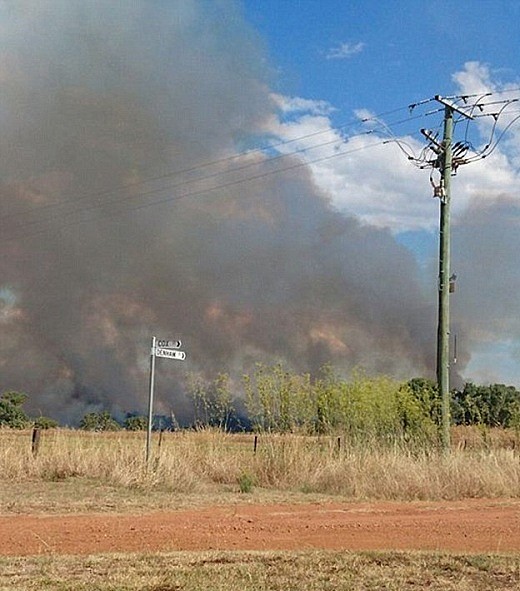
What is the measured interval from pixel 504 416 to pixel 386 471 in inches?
304

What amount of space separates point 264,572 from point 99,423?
56.0ft

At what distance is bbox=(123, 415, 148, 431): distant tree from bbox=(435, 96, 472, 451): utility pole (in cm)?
928

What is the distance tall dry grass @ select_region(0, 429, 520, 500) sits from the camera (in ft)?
59.3

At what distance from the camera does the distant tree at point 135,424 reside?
2652 centimetres

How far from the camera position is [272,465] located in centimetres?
1956

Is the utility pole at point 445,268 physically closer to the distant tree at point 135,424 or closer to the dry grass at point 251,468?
the dry grass at point 251,468

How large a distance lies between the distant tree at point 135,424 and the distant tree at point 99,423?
0.41 meters

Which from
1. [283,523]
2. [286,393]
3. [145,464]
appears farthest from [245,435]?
[283,523]

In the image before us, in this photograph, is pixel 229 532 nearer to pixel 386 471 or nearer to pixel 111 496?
pixel 111 496

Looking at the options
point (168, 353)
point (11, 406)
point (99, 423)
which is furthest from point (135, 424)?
point (11, 406)

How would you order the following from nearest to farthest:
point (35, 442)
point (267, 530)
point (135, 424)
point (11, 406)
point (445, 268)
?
1. point (267, 530)
2. point (35, 442)
3. point (445, 268)
4. point (135, 424)
5. point (11, 406)

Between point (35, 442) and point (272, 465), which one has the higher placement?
point (35, 442)

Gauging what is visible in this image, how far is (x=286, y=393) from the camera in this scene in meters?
21.3

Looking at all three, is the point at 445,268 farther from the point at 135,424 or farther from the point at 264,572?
the point at 264,572
